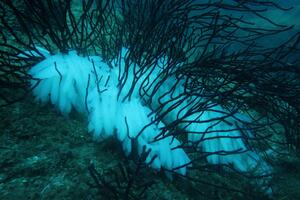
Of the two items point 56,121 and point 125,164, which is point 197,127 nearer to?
point 125,164

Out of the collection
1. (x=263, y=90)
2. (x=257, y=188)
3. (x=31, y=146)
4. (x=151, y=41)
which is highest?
(x=151, y=41)

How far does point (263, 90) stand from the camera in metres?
3.00

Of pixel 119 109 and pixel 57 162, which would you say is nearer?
pixel 57 162

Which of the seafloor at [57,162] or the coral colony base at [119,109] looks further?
the coral colony base at [119,109]

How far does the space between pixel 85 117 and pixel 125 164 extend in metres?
0.79

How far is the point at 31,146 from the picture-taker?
2145 millimetres

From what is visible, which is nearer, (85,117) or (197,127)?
(85,117)

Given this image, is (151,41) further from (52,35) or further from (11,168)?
(11,168)

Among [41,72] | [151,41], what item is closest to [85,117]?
[41,72]

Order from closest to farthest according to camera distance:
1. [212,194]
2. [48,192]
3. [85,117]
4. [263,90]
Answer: [48,192], [212,194], [85,117], [263,90]

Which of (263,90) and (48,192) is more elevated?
(263,90)

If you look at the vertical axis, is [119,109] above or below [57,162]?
above

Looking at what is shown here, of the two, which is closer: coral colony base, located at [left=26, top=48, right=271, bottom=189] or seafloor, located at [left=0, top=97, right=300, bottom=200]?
seafloor, located at [left=0, top=97, right=300, bottom=200]

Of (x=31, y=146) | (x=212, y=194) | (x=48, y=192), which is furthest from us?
(x=212, y=194)
